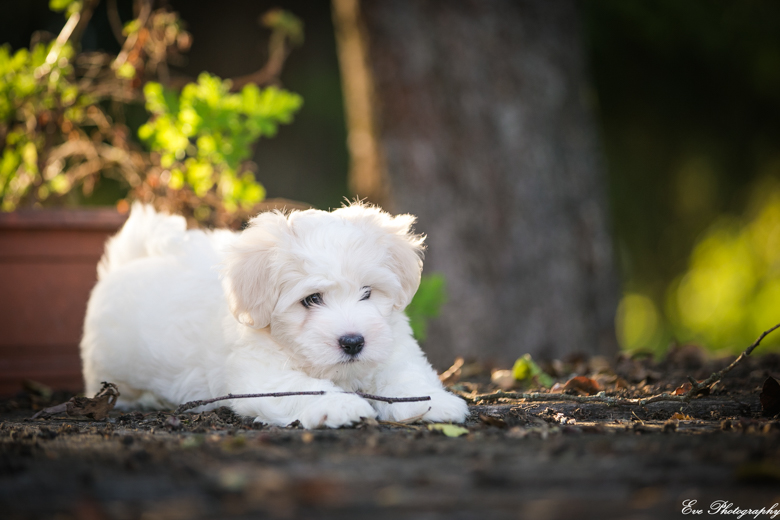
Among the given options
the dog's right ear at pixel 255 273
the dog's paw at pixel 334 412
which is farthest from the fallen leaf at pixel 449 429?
the dog's right ear at pixel 255 273

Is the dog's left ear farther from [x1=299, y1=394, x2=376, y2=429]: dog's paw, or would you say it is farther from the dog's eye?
[x1=299, y1=394, x2=376, y2=429]: dog's paw

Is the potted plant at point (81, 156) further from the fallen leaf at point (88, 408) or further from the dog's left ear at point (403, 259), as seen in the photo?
the dog's left ear at point (403, 259)

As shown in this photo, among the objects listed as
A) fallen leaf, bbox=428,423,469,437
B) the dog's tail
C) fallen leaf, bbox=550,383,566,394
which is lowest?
fallen leaf, bbox=428,423,469,437

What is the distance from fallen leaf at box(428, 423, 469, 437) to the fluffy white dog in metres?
0.15

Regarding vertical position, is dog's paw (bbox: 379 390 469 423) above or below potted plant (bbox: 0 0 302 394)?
below

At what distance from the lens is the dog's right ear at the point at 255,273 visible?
2926 mm

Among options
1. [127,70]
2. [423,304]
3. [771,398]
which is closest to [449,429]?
[771,398]

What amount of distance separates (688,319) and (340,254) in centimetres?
1103

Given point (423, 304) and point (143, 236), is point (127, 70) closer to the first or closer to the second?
point (143, 236)

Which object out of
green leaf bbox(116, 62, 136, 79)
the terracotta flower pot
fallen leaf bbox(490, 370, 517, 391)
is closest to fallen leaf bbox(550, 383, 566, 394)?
fallen leaf bbox(490, 370, 517, 391)

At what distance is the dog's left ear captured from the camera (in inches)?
125

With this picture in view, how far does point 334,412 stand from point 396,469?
2.55ft

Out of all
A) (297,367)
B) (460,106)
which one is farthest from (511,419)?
(460,106)

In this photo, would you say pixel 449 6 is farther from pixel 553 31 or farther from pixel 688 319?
pixel 688 319
